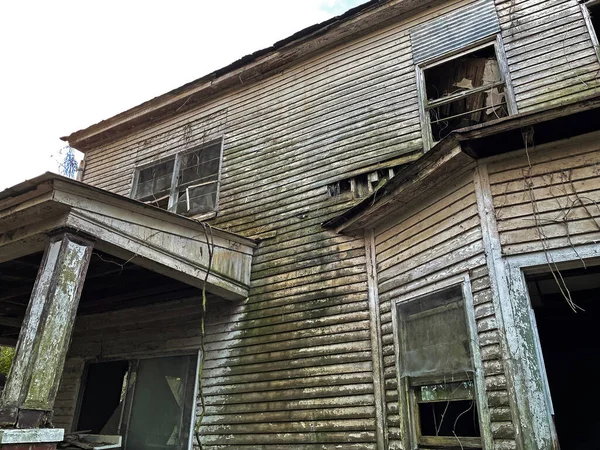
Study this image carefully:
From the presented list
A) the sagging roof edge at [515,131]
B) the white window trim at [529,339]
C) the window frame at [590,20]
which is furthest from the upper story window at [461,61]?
the white window trim at [529,339]

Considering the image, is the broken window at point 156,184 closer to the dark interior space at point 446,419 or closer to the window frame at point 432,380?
the window frame at point 432,380

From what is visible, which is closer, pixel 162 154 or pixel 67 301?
pixel 67 301

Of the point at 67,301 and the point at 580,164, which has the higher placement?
the point at 580,164

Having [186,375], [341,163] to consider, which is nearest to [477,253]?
[341,163]

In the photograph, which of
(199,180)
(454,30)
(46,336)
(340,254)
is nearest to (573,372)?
(340,254)

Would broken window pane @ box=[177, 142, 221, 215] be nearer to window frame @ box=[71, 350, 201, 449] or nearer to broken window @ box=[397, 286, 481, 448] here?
window frame @ box=[71, 350, 201, 449]

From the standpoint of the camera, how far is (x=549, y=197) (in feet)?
12.5

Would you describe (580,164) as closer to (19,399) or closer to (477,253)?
(477,253)

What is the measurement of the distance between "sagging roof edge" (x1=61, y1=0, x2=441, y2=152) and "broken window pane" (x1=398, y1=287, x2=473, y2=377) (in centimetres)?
484

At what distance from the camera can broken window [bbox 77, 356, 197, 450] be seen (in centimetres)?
627

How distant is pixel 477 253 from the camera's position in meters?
3.97

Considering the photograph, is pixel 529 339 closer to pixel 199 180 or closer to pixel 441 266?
pixel 441 266

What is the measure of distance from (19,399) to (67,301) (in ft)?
2.89

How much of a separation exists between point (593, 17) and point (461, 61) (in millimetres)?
1672
